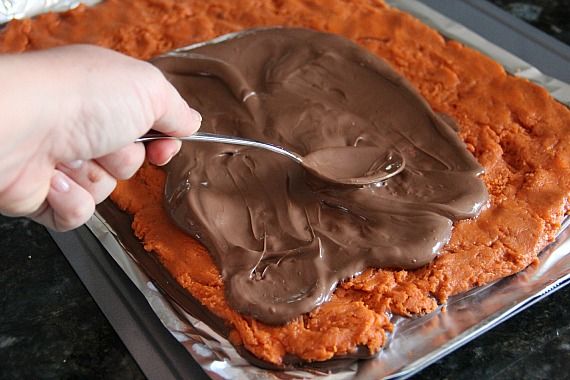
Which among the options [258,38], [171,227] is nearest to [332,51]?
[258,38]

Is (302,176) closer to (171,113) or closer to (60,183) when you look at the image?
(171,113)

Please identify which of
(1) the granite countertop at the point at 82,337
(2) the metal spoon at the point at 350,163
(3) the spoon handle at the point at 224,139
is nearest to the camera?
(3) the spoon handle at the point at 224,139

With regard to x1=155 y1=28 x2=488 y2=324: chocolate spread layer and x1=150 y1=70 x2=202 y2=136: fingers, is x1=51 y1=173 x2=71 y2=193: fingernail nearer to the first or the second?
x1=150 y1=70 x2=202 y2=136: fingers

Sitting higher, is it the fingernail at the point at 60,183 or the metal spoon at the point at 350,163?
the fingernail at the point at 60,183

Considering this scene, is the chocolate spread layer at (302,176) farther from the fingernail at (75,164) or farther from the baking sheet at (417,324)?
the fingernail at (75,164)

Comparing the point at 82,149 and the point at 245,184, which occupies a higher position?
the point at 82,149

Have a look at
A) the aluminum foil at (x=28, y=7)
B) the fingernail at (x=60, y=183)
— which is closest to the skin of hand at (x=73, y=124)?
the fingernail at (x=60, y=183)

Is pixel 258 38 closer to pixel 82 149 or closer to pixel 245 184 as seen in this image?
pixel 245 184
